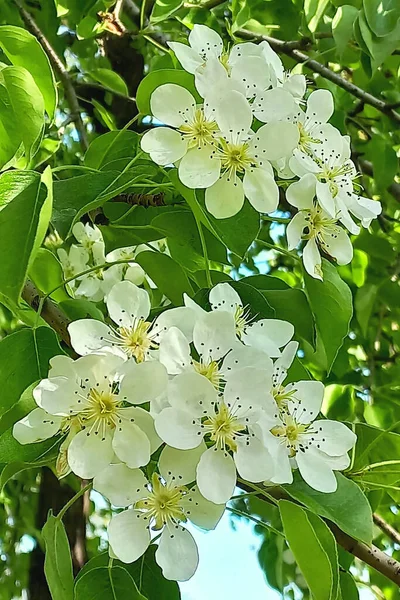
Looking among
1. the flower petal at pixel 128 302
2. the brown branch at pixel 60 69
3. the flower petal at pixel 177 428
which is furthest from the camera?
the brown branch at pixel 60 69

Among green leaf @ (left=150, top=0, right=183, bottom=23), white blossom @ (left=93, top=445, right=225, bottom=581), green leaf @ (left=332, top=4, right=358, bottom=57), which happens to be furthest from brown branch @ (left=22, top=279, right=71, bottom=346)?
green leaf @ (left=332, top=4, right=358, bottom=57)

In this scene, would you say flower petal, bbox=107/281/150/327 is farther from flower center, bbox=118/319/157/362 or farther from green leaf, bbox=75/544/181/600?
green leaf, bbox=75/544/181/600

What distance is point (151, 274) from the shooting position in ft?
2.01

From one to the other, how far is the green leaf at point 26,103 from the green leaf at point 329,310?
0.24 metres

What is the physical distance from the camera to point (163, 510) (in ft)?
1.69

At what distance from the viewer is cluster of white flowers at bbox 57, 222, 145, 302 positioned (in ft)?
2.93

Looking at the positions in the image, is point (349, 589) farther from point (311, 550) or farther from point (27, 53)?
point (27, 53)

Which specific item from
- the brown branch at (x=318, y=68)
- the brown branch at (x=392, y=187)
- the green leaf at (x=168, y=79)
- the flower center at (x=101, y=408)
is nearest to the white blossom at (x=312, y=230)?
the green leaf at (x=168, y=79)

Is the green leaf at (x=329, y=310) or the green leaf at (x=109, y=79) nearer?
the green leaf at (x=329, y=310)

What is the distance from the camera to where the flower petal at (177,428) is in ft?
1.51

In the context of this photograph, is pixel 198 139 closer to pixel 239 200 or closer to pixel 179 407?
pixel 239 200

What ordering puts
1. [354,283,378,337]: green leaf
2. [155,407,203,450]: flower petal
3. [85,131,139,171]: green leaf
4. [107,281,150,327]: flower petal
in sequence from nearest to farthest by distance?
1. [155,407,203,450]: flower petal
2. [107,281,150,327]: flower petal
3. [85,131,139,171]: green leaf
4. [354,283,378,337]: green leaf

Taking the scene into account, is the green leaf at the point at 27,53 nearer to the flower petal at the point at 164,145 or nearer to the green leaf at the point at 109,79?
the flower petal at the point at 164,145

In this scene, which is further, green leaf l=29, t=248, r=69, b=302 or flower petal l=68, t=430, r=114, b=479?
green leaf l=29, t=248, r=69, b=302
